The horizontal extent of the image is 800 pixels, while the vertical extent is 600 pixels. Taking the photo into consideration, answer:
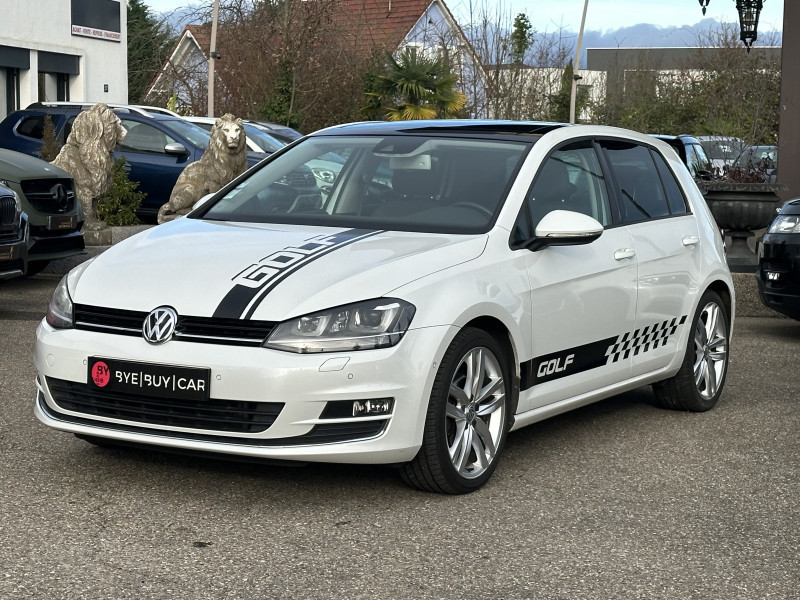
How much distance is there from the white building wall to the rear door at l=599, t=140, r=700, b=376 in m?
24.0

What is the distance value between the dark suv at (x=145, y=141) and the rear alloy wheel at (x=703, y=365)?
10.7 metres

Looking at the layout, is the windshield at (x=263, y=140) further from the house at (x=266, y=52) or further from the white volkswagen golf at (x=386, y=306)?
the house at (x=266, y=52)

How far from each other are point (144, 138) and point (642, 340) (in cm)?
1209

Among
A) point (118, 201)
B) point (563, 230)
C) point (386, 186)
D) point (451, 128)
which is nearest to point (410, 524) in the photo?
point (563, 230)

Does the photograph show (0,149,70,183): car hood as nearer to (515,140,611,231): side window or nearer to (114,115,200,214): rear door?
(114,115,200,214): rear door

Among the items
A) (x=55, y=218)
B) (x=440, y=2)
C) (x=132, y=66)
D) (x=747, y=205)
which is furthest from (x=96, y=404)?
(x=440, y=2)

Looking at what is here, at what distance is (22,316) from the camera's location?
10.6 meters

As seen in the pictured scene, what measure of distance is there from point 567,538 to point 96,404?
6.08 ft

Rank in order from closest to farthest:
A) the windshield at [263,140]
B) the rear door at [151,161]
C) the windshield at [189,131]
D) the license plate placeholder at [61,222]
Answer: the license plate placeholder at [61,222] < the rear door at [151,161] < the windshield at [189,131] < the windshield at [263,140]

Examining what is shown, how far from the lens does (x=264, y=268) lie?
5129mm

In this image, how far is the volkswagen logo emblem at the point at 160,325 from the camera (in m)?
4.92

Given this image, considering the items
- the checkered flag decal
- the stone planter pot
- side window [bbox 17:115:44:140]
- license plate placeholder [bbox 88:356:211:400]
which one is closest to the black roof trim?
the checkered flag decal

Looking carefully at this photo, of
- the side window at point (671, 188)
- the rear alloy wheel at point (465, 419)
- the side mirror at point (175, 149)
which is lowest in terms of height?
the rear alloy wheel at point (465, 419)

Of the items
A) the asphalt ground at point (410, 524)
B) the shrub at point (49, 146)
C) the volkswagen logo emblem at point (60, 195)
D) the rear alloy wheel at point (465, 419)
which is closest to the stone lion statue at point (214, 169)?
the shrub at point (49, 146)
